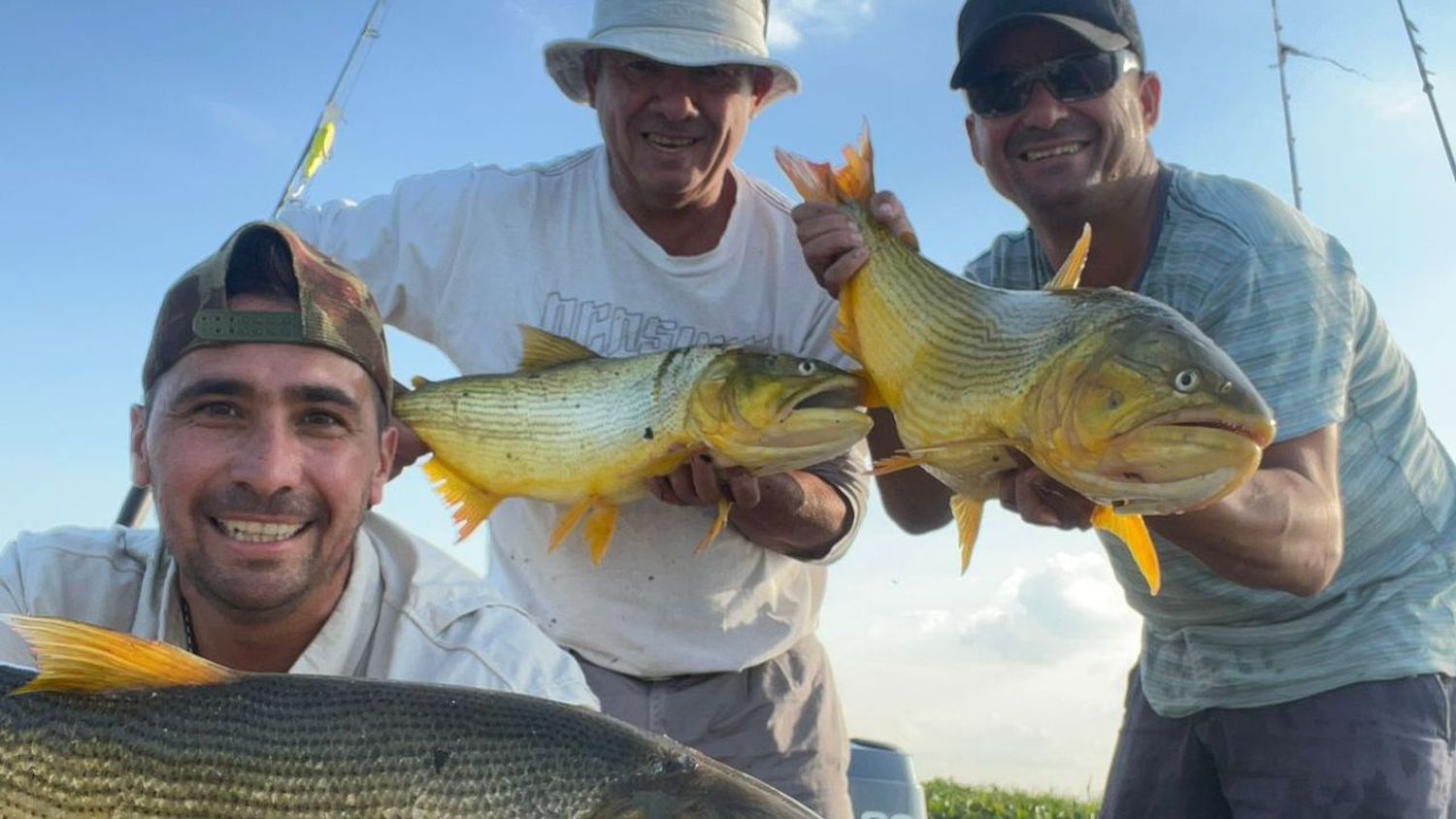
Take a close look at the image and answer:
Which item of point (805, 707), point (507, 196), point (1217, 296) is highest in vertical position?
point (507, 196)

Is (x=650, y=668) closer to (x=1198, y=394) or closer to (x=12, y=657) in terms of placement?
(x=12, y=657)

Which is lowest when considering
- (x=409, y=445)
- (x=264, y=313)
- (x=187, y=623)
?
(x=187, y=623)

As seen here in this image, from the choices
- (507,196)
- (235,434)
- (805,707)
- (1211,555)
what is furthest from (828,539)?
(235,434)

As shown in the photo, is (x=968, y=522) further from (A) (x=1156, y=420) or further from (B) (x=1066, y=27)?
(B) (x=1066, y=27)

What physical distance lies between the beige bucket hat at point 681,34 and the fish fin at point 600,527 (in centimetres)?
142

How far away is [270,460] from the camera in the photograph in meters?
2.97

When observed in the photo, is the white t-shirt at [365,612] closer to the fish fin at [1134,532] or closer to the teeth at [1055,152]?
the fish fin at [1134,532]

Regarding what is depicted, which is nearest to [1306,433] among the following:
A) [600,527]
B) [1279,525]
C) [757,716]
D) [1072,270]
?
[1279,525]

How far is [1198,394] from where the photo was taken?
2.62m

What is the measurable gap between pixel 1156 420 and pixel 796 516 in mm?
1625

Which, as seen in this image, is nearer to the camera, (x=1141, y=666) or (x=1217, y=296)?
(x=1217, y=296)

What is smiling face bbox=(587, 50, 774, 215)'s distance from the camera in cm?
432

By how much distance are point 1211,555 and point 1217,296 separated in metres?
0.85

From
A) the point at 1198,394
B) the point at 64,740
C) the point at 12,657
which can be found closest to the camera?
the point at 64,740
